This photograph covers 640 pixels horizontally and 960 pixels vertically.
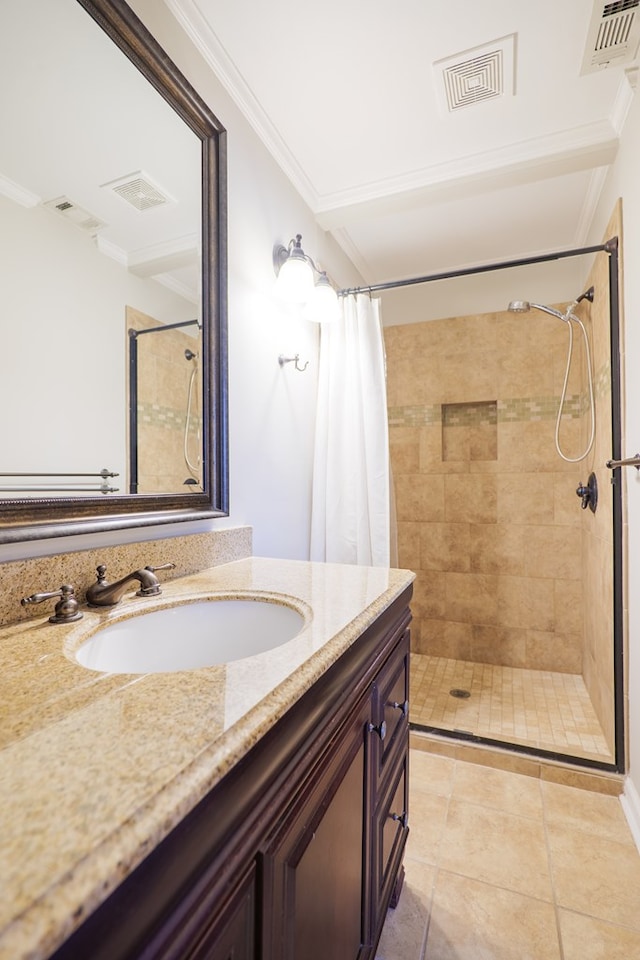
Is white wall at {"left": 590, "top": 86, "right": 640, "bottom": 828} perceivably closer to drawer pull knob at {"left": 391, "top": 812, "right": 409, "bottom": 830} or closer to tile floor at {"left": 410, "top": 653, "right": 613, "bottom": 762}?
tile floor at {"left": 410, "top": 653, "right": 613, "bottom": 762}

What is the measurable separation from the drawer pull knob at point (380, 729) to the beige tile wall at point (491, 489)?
6.32ft

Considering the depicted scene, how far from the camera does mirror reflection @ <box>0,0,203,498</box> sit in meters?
0.84

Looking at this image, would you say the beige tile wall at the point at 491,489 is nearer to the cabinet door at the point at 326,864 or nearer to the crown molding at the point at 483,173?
the crown molding at the point at 483,173

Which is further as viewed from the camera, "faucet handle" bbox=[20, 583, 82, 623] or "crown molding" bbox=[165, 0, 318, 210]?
"crown molding" bbox=[165, 0, 318, 210]

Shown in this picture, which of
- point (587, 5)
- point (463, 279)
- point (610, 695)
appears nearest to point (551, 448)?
point (463, 279)

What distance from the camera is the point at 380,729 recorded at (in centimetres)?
92

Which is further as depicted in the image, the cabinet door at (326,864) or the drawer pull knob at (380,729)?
the drawer pull knob at (380,729)

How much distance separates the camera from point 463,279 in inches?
110

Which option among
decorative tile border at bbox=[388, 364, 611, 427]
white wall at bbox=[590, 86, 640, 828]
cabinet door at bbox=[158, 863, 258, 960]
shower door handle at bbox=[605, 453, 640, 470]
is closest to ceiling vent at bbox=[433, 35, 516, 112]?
white wall at bbox=[590, 86, 640, 828]

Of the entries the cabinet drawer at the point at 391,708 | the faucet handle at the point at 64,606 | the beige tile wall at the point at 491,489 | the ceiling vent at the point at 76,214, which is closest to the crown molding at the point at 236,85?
the ceiling vent at the point at 76,214

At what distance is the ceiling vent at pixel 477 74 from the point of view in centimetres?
137

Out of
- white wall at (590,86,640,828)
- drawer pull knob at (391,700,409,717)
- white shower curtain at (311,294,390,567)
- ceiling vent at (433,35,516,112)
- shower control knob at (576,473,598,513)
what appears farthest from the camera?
shower control knob at (576,473,598,513)

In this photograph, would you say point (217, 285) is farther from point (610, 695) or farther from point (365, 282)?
point (610, 695)

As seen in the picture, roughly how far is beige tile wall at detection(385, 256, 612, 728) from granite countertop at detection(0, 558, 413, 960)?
2.21m
